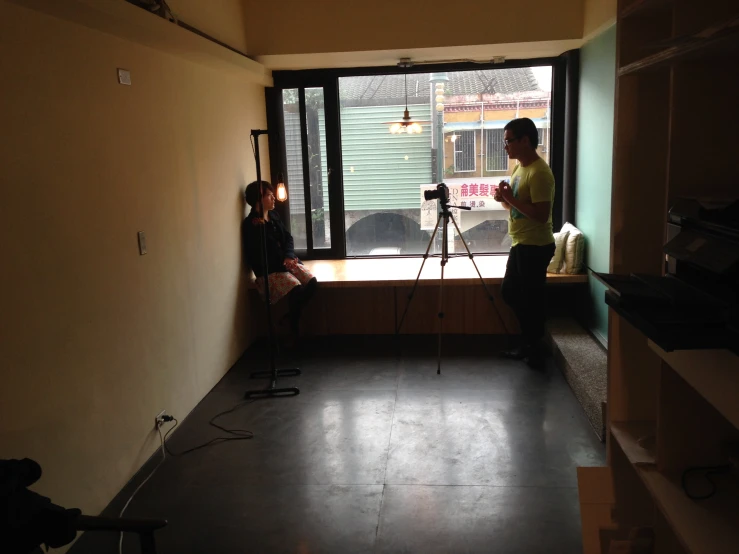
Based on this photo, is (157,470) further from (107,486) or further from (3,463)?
(3,463)

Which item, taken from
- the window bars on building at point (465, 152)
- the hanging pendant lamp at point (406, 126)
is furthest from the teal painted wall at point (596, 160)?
the hanging pendant lamp at point (406, 126)

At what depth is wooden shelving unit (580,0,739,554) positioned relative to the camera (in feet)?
4.50

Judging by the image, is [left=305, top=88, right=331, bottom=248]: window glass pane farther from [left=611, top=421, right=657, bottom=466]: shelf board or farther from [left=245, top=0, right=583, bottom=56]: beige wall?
[left=611, top=421, right=657, bottom=466]: shelf board

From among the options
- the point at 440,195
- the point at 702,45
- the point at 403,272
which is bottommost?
the point at 403,272

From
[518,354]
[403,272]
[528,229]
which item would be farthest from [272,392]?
[528,229]

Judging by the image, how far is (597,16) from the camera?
3.96m

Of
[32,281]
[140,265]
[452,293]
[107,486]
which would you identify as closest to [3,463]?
[32,281]

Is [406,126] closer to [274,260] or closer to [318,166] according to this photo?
[318,166]

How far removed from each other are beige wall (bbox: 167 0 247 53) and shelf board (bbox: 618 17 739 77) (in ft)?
8.69

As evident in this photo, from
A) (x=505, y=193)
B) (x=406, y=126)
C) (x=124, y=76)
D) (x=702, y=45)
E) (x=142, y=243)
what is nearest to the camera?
(x=702, y=45)

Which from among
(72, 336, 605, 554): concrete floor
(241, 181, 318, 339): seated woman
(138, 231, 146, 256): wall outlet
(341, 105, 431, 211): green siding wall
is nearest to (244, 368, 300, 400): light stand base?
(72, 336, 605, 554): concrete floor

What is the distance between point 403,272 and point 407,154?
3.66 ft

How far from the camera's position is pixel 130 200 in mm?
2857

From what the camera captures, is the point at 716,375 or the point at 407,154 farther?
the point at 407,154
